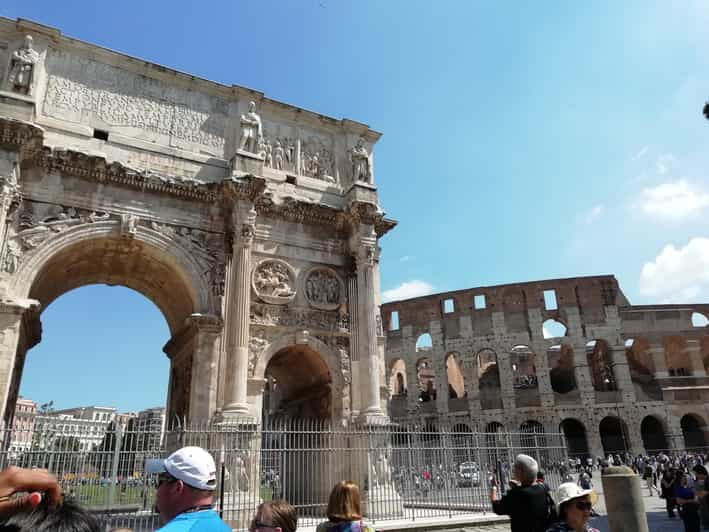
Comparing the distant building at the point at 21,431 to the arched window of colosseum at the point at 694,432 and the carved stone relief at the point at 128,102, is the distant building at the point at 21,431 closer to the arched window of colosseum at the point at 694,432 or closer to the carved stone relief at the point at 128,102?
the carved stone relief at the point at 128,102

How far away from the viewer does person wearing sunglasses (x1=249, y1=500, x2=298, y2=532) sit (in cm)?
292

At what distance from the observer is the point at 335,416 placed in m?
13.8

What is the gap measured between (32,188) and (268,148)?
6008 millimetres

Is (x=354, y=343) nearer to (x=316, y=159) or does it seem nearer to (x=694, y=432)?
(x=316, y=159)

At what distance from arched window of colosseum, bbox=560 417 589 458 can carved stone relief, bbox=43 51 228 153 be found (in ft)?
99.3

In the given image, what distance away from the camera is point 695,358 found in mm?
36125

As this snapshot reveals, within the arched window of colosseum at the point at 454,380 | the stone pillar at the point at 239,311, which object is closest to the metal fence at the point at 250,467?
the stone pillar at the point at 239,311

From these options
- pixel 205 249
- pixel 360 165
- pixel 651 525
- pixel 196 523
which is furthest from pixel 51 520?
pixel 360 165

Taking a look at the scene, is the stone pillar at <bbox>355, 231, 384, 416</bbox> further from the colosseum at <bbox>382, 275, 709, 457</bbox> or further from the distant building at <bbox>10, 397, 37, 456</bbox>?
the colosseum at <bbox>382, 275, 709, 457</bbox>

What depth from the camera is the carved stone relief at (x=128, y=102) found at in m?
13.0

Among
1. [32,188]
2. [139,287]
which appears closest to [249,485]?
[139,287]

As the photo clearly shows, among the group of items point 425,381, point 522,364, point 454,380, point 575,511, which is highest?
point 522,364

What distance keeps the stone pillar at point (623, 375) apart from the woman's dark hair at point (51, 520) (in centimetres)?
3885

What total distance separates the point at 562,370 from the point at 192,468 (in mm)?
43215
